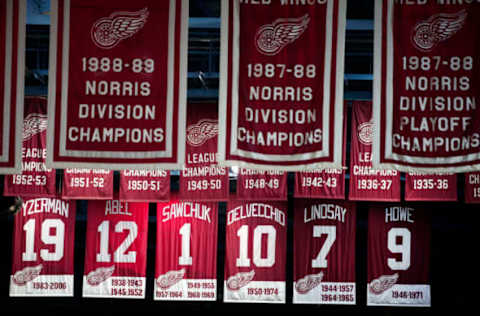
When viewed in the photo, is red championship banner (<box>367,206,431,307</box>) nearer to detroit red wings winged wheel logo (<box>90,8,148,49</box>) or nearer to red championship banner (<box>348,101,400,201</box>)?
red championship banner (<box>348,101,400,201</box>)

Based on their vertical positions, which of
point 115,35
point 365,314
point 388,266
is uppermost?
point 115,35

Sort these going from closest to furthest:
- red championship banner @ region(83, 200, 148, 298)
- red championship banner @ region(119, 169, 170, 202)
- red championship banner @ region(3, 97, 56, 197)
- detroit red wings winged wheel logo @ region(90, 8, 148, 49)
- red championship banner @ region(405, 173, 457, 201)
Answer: detroit red wings winged wheel logo @ region(90, 8, 148, 49), red championship banner @ region(405, 173, 457, 201), red championship banner @ region(3, 97, 56, 197), red championship banner @ region(119, 169, 170, 202), red championship banner @ region(83, 200, 148, 298)

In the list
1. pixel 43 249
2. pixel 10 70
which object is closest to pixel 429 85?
pixel 10 70

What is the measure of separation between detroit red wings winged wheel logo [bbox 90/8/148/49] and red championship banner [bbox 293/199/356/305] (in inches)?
359

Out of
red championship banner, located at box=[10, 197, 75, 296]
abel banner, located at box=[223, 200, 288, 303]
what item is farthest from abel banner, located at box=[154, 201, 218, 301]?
red championship banner, located at box=[10, 197, 75, 296]

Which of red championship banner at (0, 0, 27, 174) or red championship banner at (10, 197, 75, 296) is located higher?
red championship banner at (0, 0, 27, 174)

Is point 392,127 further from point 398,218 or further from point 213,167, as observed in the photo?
point 398,218

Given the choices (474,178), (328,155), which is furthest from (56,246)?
(328,155)

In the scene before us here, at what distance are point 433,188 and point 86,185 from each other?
6.66 metres

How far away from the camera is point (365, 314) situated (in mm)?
21312

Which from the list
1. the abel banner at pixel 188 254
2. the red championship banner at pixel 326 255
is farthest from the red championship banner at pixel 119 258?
the red championship banner at pixel 326 255

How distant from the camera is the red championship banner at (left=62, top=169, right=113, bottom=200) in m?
15.6

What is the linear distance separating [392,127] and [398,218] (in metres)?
8.66

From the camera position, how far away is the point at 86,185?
15.6m
